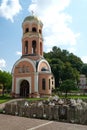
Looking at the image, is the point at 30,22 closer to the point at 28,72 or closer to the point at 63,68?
the point at 28,72

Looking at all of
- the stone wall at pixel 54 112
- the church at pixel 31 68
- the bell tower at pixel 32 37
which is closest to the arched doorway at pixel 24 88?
the church at pixel 31 68

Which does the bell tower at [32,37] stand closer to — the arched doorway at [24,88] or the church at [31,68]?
the church at [31,68]

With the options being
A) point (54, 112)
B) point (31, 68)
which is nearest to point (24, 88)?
point (31, 68)

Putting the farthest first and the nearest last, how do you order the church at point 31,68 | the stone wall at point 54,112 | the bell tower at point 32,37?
the bell tower at point 32,37, the church at point 31,68, the stone wall at point 54,112

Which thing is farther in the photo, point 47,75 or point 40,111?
point 47,75

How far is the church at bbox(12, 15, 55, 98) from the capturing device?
123 ft

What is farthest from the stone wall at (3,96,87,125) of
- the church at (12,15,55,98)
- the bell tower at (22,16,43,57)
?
the bell tower at (22,16,43,57)

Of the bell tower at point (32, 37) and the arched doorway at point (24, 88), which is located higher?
the bell tower at point (32, 37)

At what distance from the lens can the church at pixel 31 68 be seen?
37.4m

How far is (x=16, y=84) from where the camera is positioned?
39.2 m

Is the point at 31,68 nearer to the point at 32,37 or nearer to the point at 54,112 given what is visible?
the point at 32,37

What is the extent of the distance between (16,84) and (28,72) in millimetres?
3425

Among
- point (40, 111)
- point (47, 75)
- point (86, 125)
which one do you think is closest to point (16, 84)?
point (47, 75)

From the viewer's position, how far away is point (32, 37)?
40.0m
